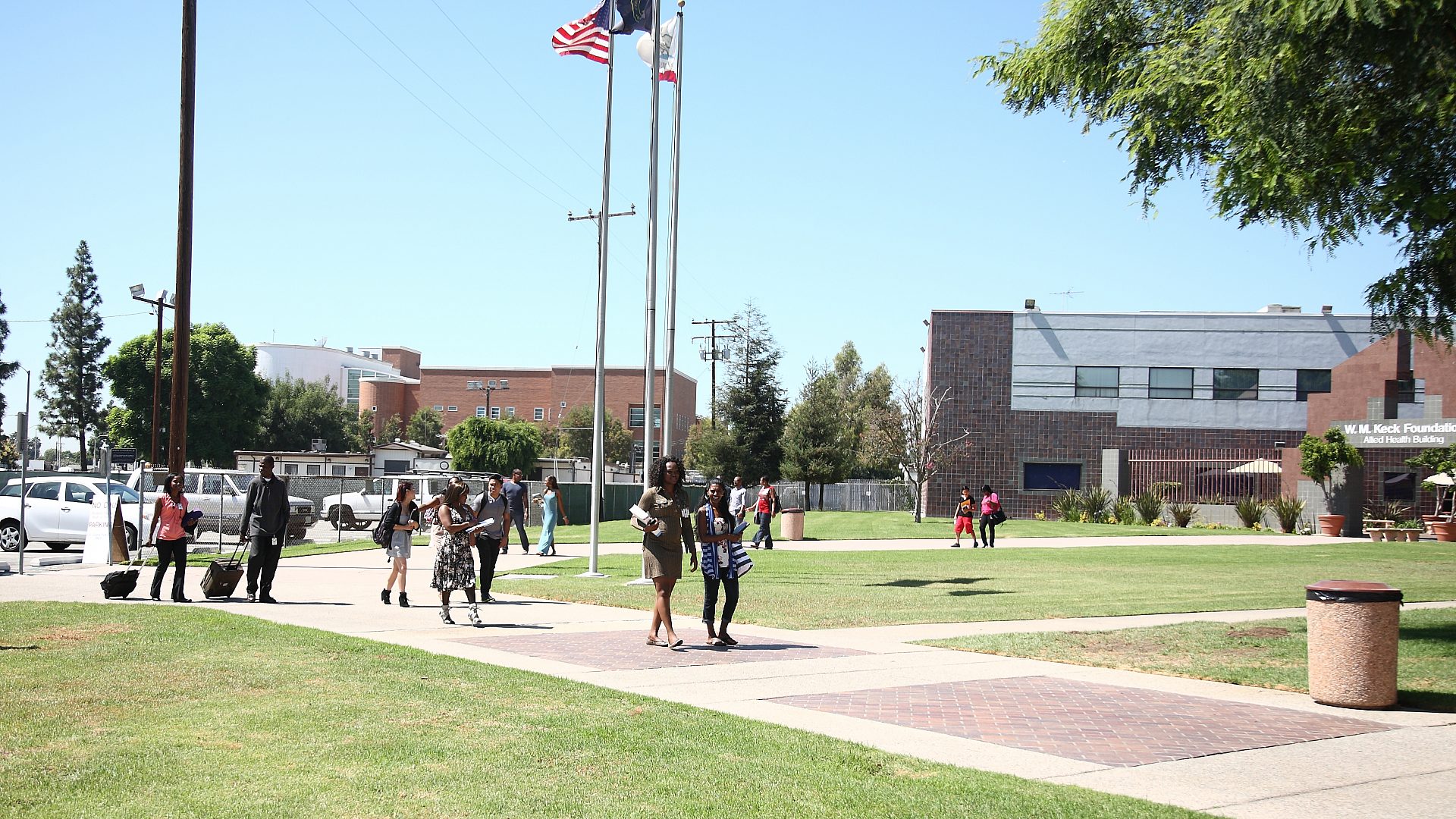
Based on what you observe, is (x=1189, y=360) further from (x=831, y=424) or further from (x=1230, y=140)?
(x=1230, y=140)

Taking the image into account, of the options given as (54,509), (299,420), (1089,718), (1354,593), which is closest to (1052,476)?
(54,509)

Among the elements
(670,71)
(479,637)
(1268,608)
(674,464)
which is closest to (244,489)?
(670,71)

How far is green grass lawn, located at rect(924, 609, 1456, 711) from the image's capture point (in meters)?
9.95

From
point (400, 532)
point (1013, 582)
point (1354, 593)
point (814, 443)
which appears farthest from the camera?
point (814, 443)

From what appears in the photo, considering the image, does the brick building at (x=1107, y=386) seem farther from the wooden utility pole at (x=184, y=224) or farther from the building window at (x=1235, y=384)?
the wooden utility pole at (x=184, y=224)

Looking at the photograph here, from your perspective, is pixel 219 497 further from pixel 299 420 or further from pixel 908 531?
pixel 299 420

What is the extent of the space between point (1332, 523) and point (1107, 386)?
54.2 ft

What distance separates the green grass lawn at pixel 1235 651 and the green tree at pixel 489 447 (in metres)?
71.8

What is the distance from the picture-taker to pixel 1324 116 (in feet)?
33.8

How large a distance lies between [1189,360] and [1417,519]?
1447 centimetres

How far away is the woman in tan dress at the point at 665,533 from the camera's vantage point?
38.3 feet

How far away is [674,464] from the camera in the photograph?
1165 centimetres

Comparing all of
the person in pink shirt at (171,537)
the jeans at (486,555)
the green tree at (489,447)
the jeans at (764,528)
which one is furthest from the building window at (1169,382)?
the green tree at (489,447)

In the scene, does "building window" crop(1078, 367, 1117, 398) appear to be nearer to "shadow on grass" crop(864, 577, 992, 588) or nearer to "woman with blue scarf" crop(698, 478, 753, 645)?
"shadow on grass" crop(864, 577, 992, 588)
